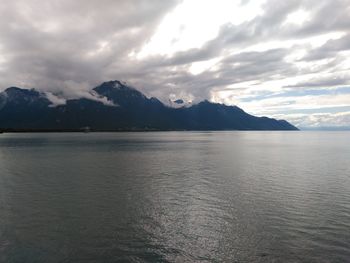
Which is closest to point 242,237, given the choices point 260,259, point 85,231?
point 260,259

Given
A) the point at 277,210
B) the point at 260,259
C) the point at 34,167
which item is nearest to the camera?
the point at 260,259

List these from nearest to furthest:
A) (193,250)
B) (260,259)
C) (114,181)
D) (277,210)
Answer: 1. (260,259)
2. (193,250)
3. (277,210)
4. (114,181)

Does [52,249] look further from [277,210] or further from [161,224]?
[277,210]

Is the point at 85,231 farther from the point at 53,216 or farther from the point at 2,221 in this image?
the point at 2,221

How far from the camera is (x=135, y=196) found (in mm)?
51625

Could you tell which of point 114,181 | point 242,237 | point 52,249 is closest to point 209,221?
point 242,237

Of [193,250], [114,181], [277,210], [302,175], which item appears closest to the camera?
[193,250]

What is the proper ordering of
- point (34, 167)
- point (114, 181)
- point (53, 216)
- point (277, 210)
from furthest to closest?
1. point (34, 167)
2. point (114, 181)
3. point (277, 210)
4. point (53, 216)

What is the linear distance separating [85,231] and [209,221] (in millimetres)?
15267

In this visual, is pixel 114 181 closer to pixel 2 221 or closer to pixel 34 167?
pixel 2 221

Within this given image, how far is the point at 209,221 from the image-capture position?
38.2 metres

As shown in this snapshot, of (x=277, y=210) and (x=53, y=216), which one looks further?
(x=277, y=210)

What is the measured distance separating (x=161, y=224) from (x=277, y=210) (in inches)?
690

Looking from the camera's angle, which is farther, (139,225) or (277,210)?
(277,210)
